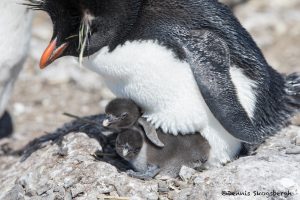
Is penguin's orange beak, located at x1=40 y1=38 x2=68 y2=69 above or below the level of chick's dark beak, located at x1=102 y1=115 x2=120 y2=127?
above

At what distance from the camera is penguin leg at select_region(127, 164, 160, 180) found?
377 centimetres

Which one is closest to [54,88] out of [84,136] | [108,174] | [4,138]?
[4,138]

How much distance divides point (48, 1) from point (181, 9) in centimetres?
66

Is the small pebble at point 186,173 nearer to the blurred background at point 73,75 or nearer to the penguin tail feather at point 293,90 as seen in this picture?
the penguin tail feather at point 293,90

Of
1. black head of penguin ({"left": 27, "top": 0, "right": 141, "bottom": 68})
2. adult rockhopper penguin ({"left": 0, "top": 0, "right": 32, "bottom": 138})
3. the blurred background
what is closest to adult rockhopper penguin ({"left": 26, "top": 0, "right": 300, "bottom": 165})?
black head of penguin ({"left": 27, "top": 0, "right": 141, "bottom": 68})

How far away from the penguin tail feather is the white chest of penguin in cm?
48

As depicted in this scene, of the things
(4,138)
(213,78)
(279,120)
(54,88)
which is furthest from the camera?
(54,88)

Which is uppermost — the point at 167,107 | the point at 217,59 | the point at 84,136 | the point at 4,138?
the point at 217,59

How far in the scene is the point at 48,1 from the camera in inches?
146

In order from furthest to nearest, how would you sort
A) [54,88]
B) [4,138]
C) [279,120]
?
[54,88] → [4,138] → [279,120]

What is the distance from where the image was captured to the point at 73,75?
6883mm

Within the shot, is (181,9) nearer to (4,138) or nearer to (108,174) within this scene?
(108,174)

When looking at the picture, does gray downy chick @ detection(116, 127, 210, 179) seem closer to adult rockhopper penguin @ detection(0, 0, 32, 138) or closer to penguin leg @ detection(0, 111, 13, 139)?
adult rockhopper penguin @ detection(0, 0, 32, 138)

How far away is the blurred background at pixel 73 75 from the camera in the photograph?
632 centimetres
